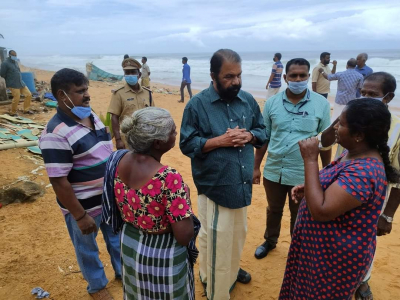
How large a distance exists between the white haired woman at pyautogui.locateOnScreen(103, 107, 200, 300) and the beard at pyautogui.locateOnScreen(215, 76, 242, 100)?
0.79 meters

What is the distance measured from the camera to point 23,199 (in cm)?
418

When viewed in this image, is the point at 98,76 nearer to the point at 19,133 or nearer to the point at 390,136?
the point at 19,133

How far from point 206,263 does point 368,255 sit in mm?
1418

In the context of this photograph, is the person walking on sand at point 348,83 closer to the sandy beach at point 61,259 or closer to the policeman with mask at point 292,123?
the sandy beach at point 61,259

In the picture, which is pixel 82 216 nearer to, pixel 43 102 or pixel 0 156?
pixel 0 156

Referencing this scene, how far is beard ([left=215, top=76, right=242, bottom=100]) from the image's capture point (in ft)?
7.37

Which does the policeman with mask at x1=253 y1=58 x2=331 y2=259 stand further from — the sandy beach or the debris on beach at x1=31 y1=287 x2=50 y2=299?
the debris on beach at x1=31 y1=287 x2=50 y2=299

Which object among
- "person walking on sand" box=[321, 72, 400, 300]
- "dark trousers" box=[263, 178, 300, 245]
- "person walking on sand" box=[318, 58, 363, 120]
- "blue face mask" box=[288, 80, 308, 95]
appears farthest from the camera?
"person walking on sand" box=[318, 58, 363, 120]

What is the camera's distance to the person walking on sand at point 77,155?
77.6 inches

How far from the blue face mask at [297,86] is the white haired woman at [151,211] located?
1.57 metres

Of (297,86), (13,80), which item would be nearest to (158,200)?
(297,86)

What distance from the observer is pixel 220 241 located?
2.37 m

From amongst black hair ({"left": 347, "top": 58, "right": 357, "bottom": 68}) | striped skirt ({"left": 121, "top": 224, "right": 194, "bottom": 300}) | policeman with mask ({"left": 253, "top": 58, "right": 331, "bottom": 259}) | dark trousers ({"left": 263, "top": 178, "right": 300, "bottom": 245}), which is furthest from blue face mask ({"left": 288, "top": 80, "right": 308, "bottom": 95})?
black hair ({"left": 347, "top": 58, "right": 357, "bottom": 68})

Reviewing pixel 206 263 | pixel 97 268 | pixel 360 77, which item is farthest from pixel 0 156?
pixel 360 77
